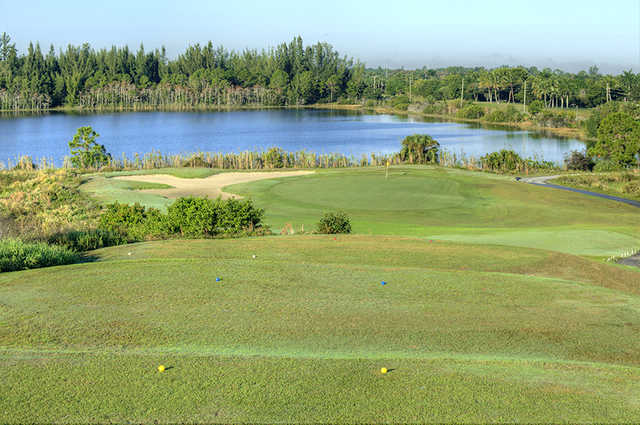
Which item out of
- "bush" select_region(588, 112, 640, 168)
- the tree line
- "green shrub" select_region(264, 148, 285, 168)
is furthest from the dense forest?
"green shrub" select_region(264, 148, 285, 168)

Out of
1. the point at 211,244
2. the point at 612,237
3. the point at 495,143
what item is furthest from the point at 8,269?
the point at 495,143

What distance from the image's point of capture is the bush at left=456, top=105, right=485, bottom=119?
14200 centimetres

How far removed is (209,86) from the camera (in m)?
182

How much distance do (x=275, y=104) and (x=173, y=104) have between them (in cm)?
3149

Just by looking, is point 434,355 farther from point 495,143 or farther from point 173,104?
point 173,104

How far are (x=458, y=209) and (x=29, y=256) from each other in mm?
24544

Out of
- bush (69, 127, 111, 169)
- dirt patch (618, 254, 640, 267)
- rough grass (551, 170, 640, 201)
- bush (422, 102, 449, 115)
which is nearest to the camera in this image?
dirt patch (618, 254, 640, 267)

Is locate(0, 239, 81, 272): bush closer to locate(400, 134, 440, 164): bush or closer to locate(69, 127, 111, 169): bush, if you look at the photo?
locate(69, 127, 111, 169): bush

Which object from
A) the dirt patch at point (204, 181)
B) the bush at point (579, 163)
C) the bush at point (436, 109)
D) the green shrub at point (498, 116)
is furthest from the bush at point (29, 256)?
the bush at point (436, 109)

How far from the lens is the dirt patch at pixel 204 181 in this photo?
137 feet

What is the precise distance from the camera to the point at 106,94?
535 feet

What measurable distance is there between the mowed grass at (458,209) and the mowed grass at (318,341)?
638cm

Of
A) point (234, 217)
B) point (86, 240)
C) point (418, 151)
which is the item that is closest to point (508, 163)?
point (418, 151)

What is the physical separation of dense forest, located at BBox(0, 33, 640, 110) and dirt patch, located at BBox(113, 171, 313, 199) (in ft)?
343
